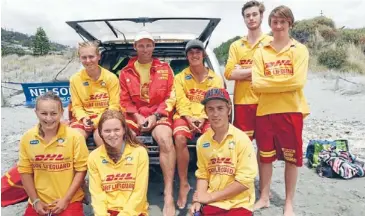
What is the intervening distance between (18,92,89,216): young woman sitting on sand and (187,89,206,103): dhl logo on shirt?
1.36m

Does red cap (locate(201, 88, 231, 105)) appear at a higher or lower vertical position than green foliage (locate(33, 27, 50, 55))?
lower

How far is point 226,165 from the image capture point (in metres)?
3.35

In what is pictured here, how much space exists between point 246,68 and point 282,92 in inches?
20.4

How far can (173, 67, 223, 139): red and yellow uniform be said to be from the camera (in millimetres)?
4250

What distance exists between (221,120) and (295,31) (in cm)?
3231

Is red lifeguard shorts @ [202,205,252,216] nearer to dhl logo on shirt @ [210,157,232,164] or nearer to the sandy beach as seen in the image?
dhl logo on shirt @ [210,157,232,164]

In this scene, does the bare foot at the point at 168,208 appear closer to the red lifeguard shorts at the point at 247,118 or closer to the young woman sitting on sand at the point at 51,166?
the young woman sitting on sand at the point at 51,166

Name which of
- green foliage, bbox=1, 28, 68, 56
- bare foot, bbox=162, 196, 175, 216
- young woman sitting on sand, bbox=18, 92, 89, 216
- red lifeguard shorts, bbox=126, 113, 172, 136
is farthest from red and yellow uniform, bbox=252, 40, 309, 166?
green foliage, bbox=1, 28, 68, 56

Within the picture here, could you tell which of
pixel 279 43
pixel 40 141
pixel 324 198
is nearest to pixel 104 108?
pixel 40 141

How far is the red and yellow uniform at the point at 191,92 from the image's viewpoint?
425 centimetres

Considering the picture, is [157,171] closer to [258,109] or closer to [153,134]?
[153,134]

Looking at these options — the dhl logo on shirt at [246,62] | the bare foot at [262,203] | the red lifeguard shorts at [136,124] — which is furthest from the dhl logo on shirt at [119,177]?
the dhl logo on shirt at [246,62]

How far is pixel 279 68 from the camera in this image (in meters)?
3.87

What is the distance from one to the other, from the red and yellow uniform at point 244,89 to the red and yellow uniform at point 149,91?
679mm
